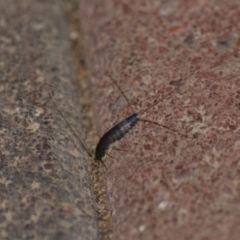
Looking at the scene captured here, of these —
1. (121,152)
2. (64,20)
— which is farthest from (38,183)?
(64,20)

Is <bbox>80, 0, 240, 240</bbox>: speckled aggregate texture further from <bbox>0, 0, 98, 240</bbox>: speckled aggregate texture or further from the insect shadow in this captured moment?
<bbox>0, 0, 98, 240</bbox>: speckled aggregate texture

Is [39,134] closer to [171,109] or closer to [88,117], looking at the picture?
[88,117]

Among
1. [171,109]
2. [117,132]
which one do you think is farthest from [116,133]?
[171,109]

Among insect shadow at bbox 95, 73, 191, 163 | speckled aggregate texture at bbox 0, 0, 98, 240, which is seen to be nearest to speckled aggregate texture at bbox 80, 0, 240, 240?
insect shadow at bbox 95, 73, 191, 163

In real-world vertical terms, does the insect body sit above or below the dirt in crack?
above

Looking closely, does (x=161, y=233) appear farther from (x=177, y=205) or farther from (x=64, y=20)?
(x=64, y=20)
